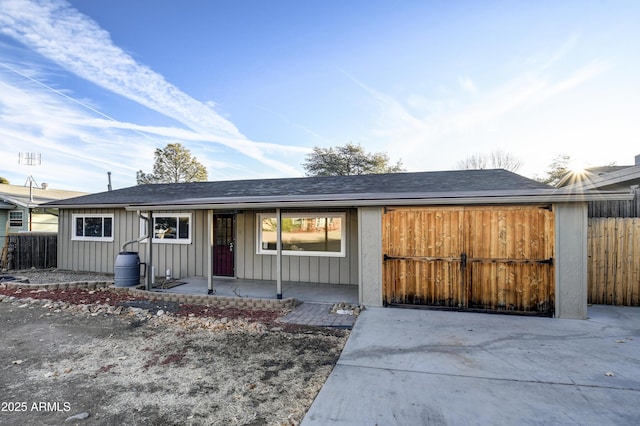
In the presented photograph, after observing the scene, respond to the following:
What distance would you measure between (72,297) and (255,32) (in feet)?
29.6

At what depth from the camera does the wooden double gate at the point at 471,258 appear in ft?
16.6

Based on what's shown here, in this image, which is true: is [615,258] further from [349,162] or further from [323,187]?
[349,162]

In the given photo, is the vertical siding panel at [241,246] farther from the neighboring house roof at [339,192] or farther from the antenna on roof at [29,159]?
the antenna on roof at [29,159]

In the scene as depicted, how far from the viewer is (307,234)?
7871 millimetres

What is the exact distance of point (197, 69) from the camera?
36.0ft

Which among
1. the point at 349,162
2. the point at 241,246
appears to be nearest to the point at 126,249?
the point at 241,246

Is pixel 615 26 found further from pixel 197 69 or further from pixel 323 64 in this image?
pixel 197 69

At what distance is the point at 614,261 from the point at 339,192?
5.74 meters

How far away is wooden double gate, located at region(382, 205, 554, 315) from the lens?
16.6 feet

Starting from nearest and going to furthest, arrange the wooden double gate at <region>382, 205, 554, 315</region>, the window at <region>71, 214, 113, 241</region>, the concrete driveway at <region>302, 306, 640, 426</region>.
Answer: the concrete driveway at <region>302, 306, 640, 426</region> < the wooden double gate at <region>382, 205, 554, 315</region> < the window at <region>71, 214, 113, 241</region>

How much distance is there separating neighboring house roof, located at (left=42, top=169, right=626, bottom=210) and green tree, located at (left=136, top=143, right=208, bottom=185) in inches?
654

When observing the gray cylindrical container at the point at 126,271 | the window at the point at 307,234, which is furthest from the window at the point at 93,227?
the window at the point at 307,234

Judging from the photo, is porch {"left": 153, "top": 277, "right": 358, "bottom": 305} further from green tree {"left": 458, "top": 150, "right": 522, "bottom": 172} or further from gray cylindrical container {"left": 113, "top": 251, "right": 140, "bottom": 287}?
green tree {"left": 458, "top": 150, "right": 522, "bottom": 172}

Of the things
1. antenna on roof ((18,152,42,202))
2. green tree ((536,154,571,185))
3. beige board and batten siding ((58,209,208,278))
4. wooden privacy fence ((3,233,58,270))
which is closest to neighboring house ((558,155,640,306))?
beige board and batten siding ((58,209,208,278))
